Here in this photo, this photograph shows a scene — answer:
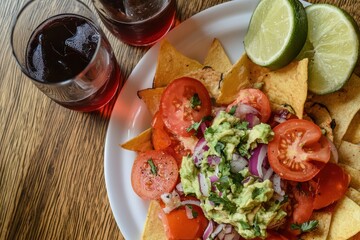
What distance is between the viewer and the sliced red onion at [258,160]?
1780 mm

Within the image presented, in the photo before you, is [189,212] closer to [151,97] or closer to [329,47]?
[151,97]

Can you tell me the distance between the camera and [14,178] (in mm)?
2086

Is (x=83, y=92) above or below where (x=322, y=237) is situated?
above

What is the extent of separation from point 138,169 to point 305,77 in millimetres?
642

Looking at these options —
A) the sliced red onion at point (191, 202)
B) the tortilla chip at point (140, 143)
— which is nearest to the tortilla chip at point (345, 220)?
the sliced red onion at point (191, 202)

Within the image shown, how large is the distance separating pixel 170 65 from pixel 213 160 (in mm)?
384

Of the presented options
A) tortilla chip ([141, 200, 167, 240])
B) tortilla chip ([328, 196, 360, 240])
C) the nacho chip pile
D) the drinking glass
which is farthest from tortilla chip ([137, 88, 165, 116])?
tortilla chip ([328, 196, 360, 240])

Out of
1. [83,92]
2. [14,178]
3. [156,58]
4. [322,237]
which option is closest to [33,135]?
[14,178]

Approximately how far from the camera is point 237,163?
1.78 meters

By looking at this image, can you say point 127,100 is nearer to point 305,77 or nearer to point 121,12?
point 121,12

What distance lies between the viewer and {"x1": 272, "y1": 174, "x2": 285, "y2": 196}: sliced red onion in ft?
5.84

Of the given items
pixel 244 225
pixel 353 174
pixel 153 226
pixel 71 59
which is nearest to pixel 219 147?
pixel 244 225

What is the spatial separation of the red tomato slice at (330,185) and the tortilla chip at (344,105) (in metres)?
0.13

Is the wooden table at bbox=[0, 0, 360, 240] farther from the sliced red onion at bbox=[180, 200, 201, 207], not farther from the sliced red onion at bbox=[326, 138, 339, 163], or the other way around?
the sliced red onion at bbox=[326, 138, 339, 163]
